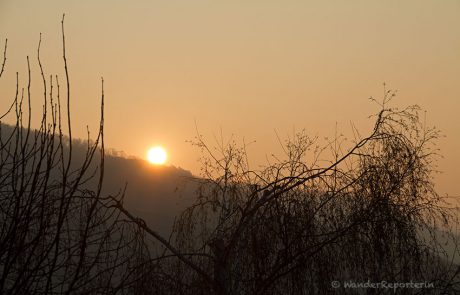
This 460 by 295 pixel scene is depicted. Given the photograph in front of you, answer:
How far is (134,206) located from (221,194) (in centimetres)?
10264

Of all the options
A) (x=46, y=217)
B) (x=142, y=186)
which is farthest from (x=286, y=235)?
(x=142, y=186)

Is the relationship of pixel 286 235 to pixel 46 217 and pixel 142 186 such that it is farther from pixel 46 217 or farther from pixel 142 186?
pixel 142 186

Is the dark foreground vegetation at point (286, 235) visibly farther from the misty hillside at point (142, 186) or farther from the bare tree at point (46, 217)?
the misty hillside at point (142, 186)

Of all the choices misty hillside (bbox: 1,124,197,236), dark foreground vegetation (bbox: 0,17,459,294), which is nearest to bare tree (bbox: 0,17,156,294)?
dark foreground vegetation (bbox: 0,17,459,294)

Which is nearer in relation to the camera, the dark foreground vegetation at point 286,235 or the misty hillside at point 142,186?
the dark foreground vegetation at point 286,235

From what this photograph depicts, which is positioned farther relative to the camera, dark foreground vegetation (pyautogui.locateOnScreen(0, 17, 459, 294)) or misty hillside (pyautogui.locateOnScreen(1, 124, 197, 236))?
misty hillside (pyautogui.locateOnScreen(1, 124, 197, 236))

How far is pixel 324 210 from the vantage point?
15.6 feet

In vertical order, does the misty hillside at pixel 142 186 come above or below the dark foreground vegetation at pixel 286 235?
above

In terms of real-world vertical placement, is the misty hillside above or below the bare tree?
above

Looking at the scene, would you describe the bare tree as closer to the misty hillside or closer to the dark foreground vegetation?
the dark foreground vegetation

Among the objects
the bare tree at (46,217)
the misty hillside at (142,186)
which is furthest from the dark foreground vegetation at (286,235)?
the misty hillside at (142,186)

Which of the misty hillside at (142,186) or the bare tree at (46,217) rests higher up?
the misty hillside at (142,186)

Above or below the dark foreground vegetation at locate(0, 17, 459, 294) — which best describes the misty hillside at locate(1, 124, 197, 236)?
above

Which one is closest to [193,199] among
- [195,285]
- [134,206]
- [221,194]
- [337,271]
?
[221,194]
